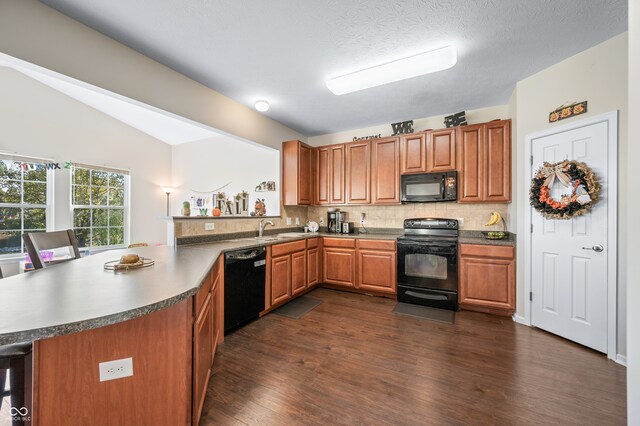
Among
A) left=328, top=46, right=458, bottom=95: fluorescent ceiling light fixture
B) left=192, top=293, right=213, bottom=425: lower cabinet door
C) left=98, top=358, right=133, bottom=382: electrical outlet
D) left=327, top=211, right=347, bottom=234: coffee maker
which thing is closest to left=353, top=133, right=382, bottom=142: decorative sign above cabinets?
left=327, top=211, right=347, bottom=234: coffee maker

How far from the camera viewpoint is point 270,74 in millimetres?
2609

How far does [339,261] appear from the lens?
3836mm

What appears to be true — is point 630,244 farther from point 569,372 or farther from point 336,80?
point 336,80

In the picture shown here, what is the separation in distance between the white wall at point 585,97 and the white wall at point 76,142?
6.72m

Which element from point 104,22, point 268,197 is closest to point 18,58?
point 104,22

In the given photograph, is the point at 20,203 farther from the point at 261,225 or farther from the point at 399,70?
the point at 399,70

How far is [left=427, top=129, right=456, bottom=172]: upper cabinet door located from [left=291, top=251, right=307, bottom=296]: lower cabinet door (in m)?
2.18

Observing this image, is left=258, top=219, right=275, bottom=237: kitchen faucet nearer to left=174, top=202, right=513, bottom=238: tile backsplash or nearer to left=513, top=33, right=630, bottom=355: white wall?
left=174, top=202, right=513, bottom=238: tile backsplash

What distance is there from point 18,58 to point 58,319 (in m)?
1.86

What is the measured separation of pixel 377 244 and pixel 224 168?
11.9 feet

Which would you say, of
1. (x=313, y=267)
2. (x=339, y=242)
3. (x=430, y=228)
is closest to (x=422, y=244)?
(x=430, y=228)

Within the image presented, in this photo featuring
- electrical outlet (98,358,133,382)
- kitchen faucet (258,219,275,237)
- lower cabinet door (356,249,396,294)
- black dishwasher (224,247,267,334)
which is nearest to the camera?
electrical outlet (98,358,133,382)

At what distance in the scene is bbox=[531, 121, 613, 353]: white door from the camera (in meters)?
2.14

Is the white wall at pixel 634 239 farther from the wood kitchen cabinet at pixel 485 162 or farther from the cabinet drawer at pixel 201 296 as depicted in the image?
the wood kitchen cabinet at pixel 485 162
